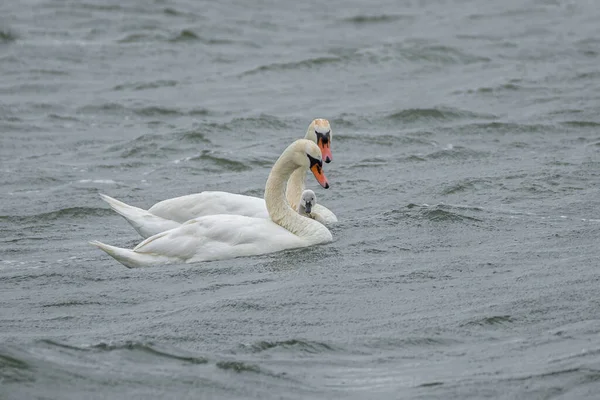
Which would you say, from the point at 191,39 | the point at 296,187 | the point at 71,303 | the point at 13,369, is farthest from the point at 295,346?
the point at 191,39

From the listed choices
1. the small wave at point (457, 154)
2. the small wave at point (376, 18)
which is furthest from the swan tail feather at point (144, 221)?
the small wave at point (376, 18)

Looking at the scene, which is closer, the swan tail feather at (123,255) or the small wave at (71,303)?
the small wave at (71,303)

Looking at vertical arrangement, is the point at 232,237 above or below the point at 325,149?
below

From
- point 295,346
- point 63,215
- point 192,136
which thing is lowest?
point 63,215

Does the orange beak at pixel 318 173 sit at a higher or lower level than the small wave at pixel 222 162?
higher

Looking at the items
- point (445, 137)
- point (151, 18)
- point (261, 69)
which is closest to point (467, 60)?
point (261, 69)

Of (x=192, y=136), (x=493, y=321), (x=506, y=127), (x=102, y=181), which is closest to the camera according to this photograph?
(x=493, y=321)

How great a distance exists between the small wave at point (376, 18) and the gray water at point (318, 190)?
9 cm

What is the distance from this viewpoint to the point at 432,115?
21.5 meters

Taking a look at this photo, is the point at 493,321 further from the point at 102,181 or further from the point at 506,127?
the point at 506,127

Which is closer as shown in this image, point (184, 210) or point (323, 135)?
point (184, 210)

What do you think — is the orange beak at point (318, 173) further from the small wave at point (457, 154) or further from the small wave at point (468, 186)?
the small wave at point (457, 154)

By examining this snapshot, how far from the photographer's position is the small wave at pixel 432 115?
21312 millimetres

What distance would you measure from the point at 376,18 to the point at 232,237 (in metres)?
19.6
